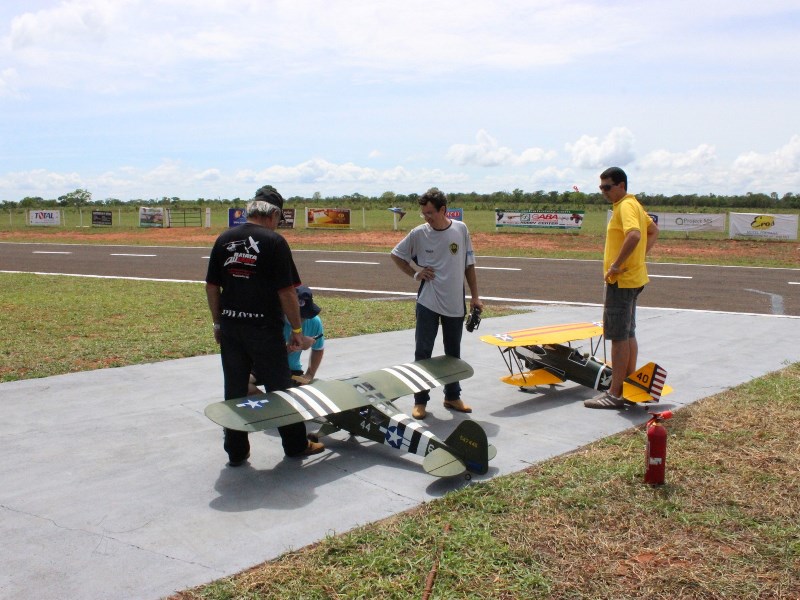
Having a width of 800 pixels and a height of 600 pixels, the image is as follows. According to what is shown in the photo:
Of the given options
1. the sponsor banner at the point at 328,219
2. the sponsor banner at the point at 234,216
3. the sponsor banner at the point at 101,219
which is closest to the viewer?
the sponsor banner at the point at 234,216

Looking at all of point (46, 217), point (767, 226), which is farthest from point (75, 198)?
point (767, 226)

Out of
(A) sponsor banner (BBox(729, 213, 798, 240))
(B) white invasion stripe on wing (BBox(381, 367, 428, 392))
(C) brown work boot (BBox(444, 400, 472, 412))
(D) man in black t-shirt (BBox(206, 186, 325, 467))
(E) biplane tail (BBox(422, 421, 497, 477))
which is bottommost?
(C) brown work boot (BBox(444, 400, 472, 412))

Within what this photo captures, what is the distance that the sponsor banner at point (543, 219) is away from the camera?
3488 cm

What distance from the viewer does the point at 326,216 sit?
39656 millimetres

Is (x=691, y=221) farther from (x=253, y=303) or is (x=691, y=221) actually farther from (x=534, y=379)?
(x=253, y=303)

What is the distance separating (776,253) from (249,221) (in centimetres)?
Result: 2709

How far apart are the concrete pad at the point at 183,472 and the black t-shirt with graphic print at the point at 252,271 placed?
1148 mm

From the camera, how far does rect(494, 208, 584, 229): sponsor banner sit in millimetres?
34875

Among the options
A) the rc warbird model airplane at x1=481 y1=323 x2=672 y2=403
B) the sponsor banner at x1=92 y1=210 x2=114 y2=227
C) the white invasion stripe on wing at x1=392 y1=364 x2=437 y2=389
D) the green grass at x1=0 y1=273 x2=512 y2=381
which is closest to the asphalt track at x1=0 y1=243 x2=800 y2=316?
the green grass at x1=0 y1=273 x2=512 y2=381

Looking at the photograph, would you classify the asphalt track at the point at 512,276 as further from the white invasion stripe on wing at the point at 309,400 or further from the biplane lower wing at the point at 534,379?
the white invasion stripe on wing at the point at 309,400

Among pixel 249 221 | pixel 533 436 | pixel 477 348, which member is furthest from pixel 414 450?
A: pixel 477 348

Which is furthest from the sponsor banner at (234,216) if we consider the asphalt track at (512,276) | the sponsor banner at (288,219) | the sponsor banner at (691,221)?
the sponsor banner at (691,221)

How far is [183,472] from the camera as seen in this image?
4.93 m

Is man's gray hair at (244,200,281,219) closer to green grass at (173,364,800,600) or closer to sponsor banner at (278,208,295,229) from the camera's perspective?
green grass at (173,364,800,600)
